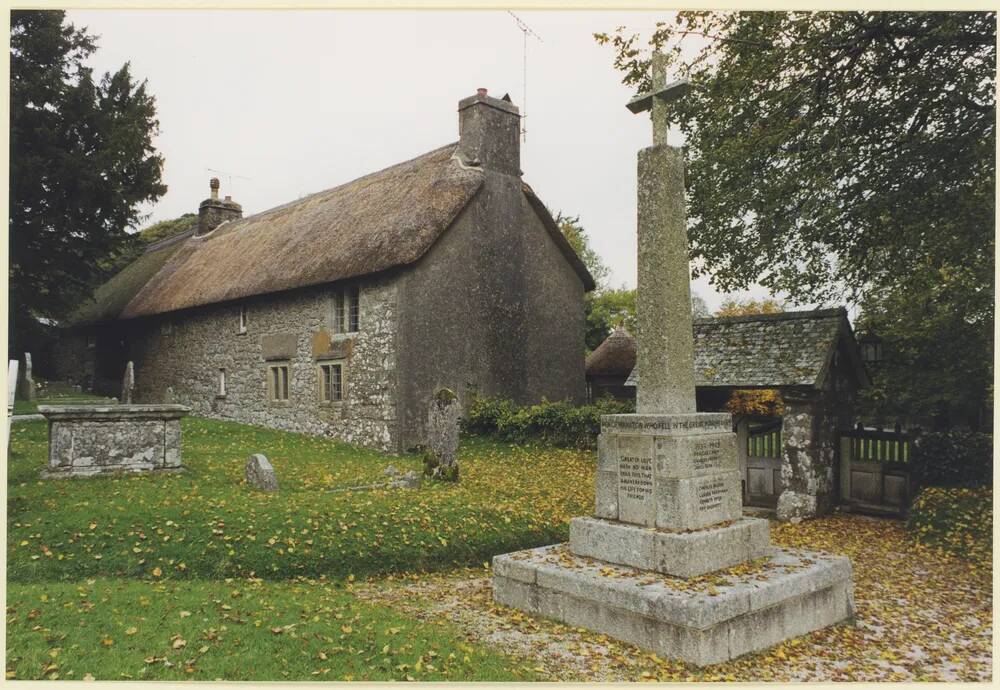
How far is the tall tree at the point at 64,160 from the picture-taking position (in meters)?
15.0

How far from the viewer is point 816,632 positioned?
22.3ft

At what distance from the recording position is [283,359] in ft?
72.2

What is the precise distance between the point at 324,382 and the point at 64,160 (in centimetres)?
814

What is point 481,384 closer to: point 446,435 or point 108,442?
point 446,435

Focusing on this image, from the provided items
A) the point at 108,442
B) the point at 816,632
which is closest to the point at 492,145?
the point at 108,442

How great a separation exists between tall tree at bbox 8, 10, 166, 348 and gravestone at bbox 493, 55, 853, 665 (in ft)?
40.8

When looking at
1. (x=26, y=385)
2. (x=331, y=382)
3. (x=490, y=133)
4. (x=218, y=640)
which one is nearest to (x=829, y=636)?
(x=218, y=640)

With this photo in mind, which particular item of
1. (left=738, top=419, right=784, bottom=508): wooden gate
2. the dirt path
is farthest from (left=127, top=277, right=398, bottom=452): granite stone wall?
the dirt path

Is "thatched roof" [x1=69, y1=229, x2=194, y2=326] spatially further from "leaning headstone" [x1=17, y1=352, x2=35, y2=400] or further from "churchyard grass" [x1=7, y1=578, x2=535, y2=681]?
"churchyard grass" [x1=7, y1=578, x2=535, y2=681]

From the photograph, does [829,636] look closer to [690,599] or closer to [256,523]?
[690,599]

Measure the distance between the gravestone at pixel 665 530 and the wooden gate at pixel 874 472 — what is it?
238 inches

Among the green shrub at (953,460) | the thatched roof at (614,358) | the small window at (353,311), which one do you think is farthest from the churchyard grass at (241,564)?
the thatched roof at (614,358)

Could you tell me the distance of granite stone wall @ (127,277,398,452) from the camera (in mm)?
18656

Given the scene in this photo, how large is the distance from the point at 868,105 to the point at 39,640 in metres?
12.5
